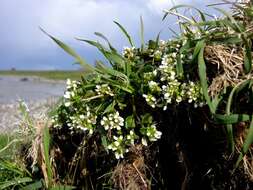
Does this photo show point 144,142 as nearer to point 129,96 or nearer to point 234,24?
point 129,96

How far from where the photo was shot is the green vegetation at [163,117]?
3531 millimetres

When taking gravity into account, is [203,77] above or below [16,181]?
above

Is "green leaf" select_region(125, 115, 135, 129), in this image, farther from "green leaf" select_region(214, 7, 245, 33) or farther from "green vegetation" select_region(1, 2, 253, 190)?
"green leaf" select_region(214, 7, 245, 33)

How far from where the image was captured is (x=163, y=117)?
3.78 meters

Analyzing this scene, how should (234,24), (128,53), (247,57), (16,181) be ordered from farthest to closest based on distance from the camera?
(16,181)
(128,53)
(234,24)
(247,57)

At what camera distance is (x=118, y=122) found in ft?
12.1

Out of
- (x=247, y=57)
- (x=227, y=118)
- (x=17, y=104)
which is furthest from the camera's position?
(x=17, y=104)

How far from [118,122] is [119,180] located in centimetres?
40

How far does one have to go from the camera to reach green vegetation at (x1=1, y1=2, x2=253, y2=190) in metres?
3.53

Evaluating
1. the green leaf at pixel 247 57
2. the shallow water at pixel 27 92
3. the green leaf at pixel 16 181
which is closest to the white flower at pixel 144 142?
the green leaf at pixel 247 57

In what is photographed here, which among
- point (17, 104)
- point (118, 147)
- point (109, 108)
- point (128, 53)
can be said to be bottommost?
point (17, 104)

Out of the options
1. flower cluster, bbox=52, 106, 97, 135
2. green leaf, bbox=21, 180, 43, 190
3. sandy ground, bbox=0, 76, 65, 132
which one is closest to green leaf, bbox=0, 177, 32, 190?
green leaf, bbox=21, 180, 43, 190

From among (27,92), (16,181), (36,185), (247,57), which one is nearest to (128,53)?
(247,57)

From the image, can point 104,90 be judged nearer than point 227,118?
No
